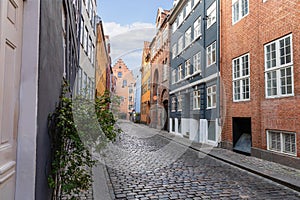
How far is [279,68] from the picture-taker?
8727 millimetres

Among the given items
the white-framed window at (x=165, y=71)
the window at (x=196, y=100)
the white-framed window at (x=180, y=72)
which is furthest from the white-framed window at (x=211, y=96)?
the white-framed window at (x=165, y=71)

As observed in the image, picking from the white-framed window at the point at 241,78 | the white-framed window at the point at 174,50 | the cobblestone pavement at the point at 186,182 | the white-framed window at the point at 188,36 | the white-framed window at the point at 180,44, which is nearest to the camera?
the cobblestone pavement at the point at 186,182

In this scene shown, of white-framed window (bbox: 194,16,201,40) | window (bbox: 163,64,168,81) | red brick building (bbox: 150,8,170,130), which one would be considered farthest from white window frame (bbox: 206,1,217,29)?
window (bbox: 163,64,168,81)

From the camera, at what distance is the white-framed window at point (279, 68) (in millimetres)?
8344

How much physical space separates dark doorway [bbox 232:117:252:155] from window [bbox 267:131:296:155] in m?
1.92

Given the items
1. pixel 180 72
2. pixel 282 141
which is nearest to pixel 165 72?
pixel 180 72

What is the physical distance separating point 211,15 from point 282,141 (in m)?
8.79

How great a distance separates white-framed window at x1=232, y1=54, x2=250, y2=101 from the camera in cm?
1084

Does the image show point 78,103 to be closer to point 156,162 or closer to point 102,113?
point 102,113

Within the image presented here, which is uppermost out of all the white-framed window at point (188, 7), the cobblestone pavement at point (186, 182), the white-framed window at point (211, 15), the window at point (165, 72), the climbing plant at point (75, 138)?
the white-framed window at point (188, 7)

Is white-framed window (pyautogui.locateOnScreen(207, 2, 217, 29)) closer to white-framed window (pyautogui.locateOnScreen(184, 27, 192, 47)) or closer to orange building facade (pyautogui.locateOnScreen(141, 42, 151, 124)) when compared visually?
white-framed window (pyautogui.locateOnScreen(184, 27, 192, 47))

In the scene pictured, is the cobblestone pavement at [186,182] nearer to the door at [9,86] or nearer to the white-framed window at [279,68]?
the door at [9,86]

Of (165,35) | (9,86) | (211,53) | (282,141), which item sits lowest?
(282,141)

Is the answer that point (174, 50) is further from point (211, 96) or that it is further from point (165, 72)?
point (211, 96)
